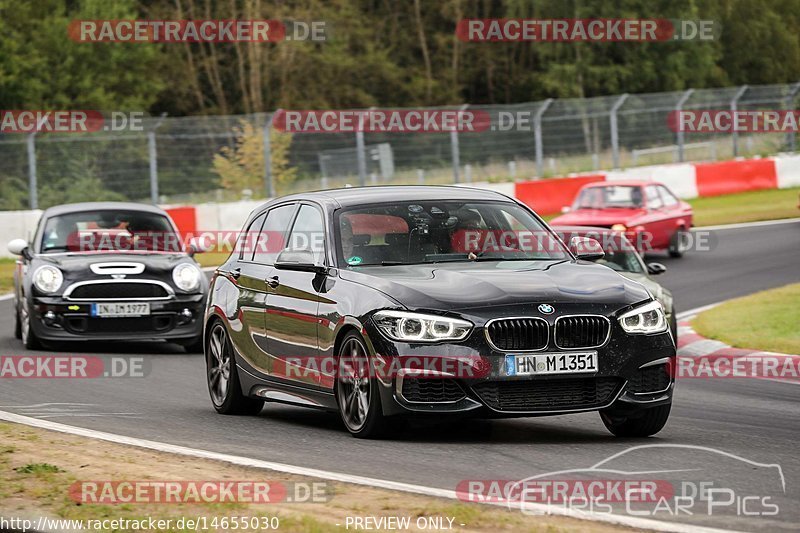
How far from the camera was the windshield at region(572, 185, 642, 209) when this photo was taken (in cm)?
2502

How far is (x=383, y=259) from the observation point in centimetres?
961

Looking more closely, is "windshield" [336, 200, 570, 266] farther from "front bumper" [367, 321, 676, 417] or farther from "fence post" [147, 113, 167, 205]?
"fence post" [147, 113, 167, 205]

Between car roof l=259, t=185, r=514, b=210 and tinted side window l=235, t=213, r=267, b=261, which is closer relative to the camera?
car roof l=259, t=185, r=514, b=210

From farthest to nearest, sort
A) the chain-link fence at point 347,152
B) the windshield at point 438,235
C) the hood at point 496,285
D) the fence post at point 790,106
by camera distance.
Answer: the fence post at point 790,106 → the chain-link fence at point 347,152 → the windshield at point 438,235 → the hood at point 496,285

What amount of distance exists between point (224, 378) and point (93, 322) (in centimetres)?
487

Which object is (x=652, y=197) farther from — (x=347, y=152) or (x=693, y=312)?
(x=347, y=152)

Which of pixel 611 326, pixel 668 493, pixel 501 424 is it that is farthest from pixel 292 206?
pixel 668 493

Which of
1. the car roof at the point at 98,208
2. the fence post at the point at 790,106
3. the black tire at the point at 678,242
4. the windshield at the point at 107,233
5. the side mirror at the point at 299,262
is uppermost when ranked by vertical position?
the fence post at the point at 790,106

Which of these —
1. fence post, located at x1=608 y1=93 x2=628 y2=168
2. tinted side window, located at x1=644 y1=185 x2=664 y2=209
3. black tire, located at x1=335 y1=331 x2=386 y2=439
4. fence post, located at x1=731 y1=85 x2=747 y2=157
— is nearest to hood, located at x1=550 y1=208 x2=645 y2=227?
tinted side window, located at x1=644 y1=185 x2=664 y2=209

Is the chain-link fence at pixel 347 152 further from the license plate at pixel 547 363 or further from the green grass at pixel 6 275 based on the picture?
the license plate at pixel 547 363

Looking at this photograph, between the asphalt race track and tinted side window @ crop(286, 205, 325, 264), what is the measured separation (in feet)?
3.76

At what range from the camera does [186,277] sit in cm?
1591

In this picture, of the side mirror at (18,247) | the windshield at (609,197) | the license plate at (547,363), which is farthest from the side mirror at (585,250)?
the windshield at (609,197)

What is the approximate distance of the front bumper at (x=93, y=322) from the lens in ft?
51.4
